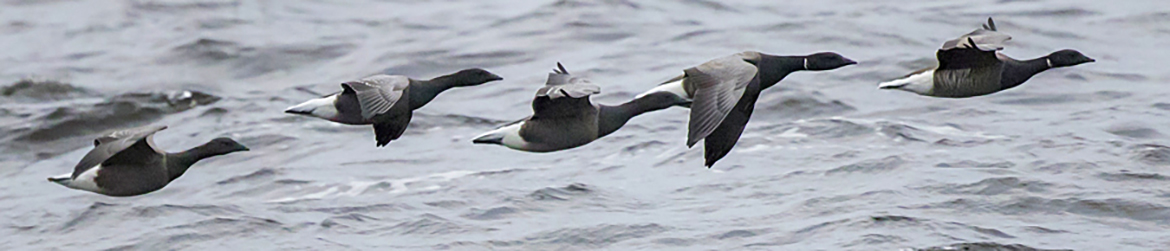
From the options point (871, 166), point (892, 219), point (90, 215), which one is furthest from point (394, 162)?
point (892, 219)

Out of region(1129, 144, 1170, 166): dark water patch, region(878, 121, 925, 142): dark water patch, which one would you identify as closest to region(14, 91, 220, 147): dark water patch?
region(878, 121, 925, 142): dark water patch

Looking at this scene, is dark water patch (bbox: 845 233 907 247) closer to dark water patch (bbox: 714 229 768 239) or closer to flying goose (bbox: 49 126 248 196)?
dark water patch (bbox: 714 229 768 239)

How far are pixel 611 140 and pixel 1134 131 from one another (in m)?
5.95

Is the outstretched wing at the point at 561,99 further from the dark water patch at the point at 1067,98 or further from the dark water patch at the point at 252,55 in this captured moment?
the dark water patch at the point at 252,55

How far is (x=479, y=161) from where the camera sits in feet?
60.5

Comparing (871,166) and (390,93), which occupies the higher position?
(390,93)

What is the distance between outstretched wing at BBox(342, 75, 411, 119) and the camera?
8.58 meters

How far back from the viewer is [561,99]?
9469 millimetres

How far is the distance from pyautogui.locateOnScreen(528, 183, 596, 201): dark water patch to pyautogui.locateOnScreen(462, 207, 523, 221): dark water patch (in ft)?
1.28

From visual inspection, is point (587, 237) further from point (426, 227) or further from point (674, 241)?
point (426, 227)

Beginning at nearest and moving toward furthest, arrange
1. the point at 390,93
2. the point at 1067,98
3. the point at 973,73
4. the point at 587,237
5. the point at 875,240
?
the point at 390,93, the point at 973,73, the point at 875,240, the point at 587,237, the point at 1067,98

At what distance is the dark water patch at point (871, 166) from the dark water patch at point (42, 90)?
11.4 m

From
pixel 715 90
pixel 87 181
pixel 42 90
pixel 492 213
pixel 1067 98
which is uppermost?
pixel 715 90

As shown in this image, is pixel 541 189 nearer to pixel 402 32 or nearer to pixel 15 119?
pixel 15 119
